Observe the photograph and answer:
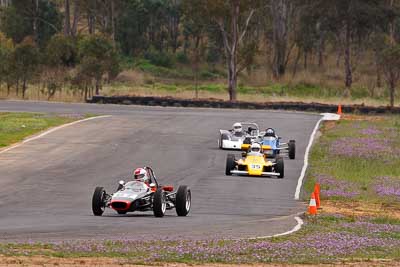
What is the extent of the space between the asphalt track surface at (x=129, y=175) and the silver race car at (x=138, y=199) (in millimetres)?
261

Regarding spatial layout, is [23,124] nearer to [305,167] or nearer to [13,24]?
[305,167]

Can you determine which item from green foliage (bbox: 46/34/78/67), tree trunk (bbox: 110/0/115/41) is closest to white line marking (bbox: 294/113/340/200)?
green foliage (bbox: 46/34/78/67)

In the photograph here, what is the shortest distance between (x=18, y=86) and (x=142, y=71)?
88.4 ft

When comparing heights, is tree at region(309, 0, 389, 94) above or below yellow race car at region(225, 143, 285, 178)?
above

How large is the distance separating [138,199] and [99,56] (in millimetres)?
49748

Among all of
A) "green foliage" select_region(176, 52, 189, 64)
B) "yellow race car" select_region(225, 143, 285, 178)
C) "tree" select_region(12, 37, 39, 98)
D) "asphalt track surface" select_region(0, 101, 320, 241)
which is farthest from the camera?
"green foliage" select_region(176, 52, 189, 64)

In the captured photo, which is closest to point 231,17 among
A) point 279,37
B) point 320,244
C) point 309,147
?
point 279,37

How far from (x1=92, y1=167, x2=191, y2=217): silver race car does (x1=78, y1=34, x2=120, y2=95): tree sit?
155 ft

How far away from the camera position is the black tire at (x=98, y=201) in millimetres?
19984

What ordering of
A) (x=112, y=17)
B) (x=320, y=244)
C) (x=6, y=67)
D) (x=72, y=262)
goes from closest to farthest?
(x=72, y=262) → (x=320, y=244) → (x=6, y=67) → (x=112, y=17)

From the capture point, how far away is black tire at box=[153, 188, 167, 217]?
19703mm

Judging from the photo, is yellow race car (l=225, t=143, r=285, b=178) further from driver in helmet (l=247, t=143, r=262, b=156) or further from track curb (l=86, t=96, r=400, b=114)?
track curb (l=86, t=96, r=400, b=114)

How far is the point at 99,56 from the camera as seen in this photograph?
6881cm

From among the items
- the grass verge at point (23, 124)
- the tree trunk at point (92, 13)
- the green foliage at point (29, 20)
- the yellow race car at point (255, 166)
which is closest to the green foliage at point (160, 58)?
the tree trunk at point (92, 13)
